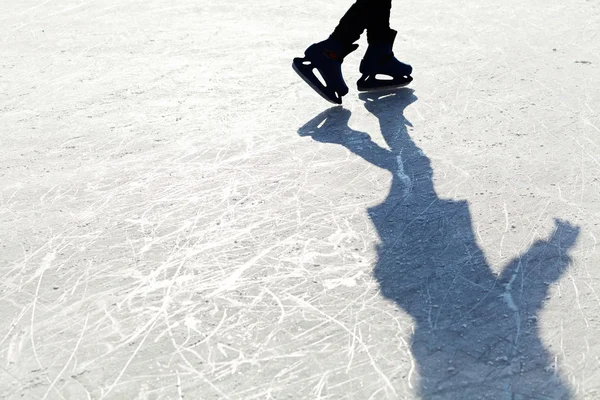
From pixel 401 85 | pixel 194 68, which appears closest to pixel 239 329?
pixel 401 85

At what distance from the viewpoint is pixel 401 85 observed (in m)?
4.54

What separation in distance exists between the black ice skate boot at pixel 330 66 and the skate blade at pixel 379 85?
0.21m

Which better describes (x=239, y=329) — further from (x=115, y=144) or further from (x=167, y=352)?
(x=115, y=144)

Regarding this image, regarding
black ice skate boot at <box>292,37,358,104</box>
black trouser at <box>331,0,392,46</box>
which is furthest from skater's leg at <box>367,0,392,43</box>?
black ice skate boot at <box>292,37,358,104</box>

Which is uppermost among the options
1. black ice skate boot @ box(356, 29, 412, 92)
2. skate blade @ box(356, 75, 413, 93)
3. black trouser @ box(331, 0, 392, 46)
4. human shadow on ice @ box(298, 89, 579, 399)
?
black trouser @ box(331, 0, 392, 46)

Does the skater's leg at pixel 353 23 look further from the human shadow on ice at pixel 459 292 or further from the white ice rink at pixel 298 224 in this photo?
the human shadow on ice at pixel 459 292

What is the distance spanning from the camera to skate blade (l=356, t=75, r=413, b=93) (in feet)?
14.8

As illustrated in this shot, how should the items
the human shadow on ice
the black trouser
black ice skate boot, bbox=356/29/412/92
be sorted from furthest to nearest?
black ice skate boot, bbox=356/29/412/92, the black trouser, the human shadow on ice

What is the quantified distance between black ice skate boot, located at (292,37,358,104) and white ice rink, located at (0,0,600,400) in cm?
9

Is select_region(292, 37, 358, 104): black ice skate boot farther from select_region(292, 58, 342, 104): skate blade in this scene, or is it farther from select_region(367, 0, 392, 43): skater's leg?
select_region(367, 0, 392, 43): skater's leg

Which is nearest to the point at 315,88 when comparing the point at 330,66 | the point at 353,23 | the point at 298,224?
the point at 330,66

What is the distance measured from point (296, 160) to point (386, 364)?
1490mm

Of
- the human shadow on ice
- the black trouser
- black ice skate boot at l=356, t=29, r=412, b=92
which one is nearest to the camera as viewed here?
the human shadow on ice

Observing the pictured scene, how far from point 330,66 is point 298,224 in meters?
1.39
